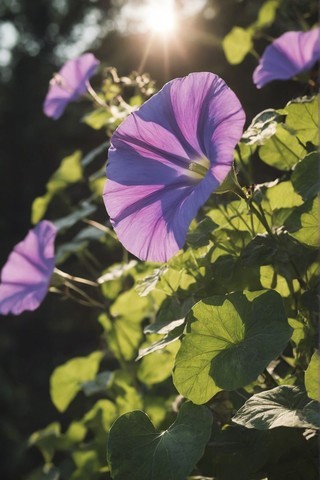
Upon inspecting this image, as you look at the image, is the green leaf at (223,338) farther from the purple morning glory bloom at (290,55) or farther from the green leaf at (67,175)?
the green leaf at (67,175)

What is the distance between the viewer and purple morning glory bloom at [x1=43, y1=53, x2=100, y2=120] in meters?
1.52

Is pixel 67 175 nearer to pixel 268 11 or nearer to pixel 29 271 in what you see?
pixel 29 271

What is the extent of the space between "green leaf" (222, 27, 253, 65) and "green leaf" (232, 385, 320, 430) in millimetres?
1303

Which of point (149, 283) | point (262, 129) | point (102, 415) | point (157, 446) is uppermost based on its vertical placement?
point (262, 129)

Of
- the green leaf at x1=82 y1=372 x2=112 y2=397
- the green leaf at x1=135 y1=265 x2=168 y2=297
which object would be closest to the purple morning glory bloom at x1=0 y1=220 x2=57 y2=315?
the green leaf at x1=82 y1=372 x2=112 y2=397

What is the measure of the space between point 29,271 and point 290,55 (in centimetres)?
59

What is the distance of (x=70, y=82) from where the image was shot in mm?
1570

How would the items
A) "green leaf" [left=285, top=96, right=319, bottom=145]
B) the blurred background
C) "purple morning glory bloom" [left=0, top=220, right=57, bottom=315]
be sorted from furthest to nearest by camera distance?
the blurred background → "purple morning glory bloom" [left=0, top=220, right=57, bottom=315] → "green leaf" [left=285, top=96, right=319, bottom=145]

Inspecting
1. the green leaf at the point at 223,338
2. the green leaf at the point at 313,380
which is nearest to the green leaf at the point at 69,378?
the green leaf at the point at 223,338

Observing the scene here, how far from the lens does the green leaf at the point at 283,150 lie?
101cm

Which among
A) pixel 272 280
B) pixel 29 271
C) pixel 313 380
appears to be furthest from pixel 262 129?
pixel 29 271

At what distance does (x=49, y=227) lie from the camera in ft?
4.07

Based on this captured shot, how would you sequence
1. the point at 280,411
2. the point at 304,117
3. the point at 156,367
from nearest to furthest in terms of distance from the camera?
the point at 280,411 → the point at 304,117 → the point at 156,367

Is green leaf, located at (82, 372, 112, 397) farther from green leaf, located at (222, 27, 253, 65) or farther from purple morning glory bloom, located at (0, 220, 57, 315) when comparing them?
green leaf, located at (222, 27, 253, 65)
